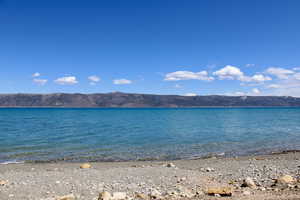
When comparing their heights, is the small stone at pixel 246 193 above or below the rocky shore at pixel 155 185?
above

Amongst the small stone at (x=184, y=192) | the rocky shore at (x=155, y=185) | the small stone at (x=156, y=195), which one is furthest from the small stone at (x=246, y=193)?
the small stone at (x=156, y=195)

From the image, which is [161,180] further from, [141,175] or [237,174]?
[237,174]

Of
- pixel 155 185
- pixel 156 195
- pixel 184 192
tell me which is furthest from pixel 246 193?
pixel 155 185

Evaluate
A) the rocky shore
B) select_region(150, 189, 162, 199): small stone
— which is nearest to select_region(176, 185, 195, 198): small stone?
the rocky shore

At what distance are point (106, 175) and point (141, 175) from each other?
1.74 metres

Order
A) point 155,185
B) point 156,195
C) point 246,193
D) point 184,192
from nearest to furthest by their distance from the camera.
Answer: point 246,193, point 156,195, point 184,192, point 155,185

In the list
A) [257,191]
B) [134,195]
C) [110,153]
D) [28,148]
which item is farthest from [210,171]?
[28,148]

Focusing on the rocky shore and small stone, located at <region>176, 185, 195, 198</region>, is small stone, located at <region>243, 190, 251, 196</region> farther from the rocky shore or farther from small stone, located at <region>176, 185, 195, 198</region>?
small stone, located at <region>176, 185, 195, 198</region>

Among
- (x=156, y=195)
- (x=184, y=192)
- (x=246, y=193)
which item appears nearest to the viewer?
(x=246, y=193)

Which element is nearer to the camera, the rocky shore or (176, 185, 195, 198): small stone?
the rocky shore

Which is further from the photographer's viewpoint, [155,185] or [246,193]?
[155,185]

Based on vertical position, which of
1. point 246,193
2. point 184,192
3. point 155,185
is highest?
point 246,193

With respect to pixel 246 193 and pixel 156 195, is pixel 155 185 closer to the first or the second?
pixel 156 195

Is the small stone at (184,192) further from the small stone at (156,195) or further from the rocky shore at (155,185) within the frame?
the small stone at (156,195)
